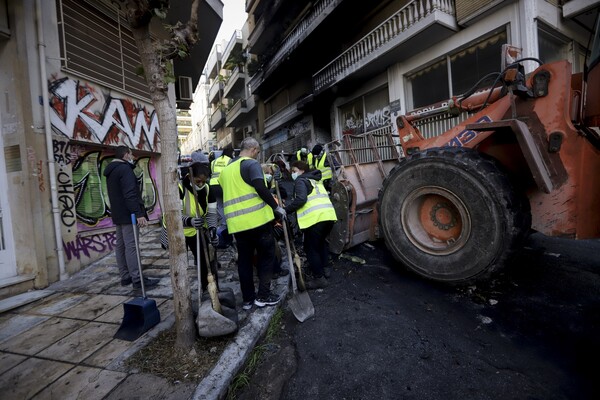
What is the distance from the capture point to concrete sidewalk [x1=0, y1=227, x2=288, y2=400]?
6.54ft

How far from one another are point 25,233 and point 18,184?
73 cm

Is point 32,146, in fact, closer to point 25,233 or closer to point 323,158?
point 25,233

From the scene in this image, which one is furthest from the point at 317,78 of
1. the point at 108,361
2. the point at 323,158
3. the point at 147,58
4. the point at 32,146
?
the point at 108,361

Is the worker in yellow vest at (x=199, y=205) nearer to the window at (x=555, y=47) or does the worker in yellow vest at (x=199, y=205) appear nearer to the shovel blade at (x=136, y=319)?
the shovel blade at (x=136, y=319)

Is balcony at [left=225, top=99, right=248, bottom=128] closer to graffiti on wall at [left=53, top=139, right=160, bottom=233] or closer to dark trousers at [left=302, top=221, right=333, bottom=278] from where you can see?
graffiti on wall at [left=53, top=139, right=160, bottom=233]

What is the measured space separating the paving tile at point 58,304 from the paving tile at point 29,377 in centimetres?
118

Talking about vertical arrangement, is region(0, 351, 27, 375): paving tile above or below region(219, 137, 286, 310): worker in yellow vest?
below

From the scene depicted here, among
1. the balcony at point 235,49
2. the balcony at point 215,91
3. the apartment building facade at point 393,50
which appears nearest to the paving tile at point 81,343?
the apartment building facade at point 393,50

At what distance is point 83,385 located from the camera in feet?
6.79

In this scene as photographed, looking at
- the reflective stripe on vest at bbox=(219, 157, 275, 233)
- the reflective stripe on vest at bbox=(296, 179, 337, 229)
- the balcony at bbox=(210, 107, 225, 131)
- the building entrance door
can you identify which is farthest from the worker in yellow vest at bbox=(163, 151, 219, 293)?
the balcony at bbox=(210, 107, 225, 131)

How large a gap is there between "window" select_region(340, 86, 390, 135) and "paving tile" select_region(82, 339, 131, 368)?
31.3 ft

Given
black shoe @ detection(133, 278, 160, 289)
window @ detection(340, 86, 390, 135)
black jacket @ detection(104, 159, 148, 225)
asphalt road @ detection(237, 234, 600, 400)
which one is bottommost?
asphalt road @ detection(237, 234, 600, 400)

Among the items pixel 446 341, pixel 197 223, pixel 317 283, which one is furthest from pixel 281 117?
pixel 446 341

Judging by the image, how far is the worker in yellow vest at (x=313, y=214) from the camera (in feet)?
11.7
